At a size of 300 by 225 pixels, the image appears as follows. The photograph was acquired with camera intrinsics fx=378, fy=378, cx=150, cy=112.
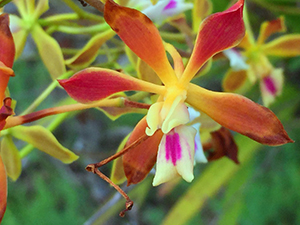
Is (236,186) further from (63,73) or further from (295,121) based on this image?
(63,73)

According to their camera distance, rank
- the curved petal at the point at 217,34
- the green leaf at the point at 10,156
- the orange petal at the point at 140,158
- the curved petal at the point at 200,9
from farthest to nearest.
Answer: the curved petal at the point at 200,9 < the green leaf at the point at 10,156 < the orange petal at the point at 140,158 < the curved petal at the point at 217,34

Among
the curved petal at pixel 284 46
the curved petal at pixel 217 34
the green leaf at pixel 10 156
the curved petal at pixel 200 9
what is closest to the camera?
the curved petal at pixel 217 34

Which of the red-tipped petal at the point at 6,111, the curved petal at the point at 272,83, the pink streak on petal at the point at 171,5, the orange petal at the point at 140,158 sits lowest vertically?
the curved petal at the point at 272,83

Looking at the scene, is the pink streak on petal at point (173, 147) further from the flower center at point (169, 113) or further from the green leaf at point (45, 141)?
the green leaf at point (45, 141)

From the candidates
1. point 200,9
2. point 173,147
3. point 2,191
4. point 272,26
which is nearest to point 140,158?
point 173,147

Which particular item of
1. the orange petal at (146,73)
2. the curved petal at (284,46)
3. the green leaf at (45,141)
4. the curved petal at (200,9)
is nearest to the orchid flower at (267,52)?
the curved petal at (284,46)

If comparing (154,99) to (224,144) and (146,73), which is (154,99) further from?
(224,144)

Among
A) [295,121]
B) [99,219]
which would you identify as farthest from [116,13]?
[295,121]
